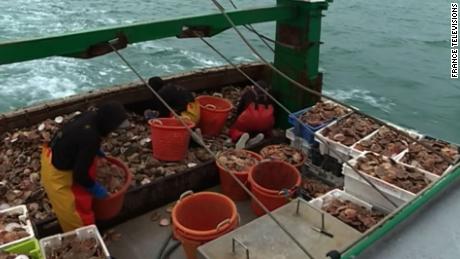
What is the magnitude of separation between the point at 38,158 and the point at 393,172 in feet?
9.84

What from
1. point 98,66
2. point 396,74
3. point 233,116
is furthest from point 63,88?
point 396,74

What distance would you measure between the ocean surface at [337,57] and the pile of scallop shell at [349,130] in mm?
5613

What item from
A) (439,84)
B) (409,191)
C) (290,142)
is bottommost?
(439,84)

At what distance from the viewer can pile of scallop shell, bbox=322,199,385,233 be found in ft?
10.5

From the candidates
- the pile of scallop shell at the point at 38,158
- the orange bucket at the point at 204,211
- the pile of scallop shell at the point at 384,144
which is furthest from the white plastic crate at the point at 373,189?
the pile of scallop shell at the point at 38,158

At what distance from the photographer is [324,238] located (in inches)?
104

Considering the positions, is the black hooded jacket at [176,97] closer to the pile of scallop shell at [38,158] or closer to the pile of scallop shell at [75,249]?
the pile of scallop shell at [38,158]

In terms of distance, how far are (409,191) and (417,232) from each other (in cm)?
207

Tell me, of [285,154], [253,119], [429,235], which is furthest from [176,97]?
[429,235]

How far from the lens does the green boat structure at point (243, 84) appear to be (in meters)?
2.43

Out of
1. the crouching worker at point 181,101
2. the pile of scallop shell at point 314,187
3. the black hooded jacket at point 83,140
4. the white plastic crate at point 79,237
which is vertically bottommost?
the pile of scallop shell at point 314,187

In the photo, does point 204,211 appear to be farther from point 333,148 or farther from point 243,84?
point 243,84

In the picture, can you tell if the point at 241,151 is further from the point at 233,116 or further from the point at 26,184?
the point at 26,184

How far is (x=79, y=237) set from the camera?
3.02 metres
